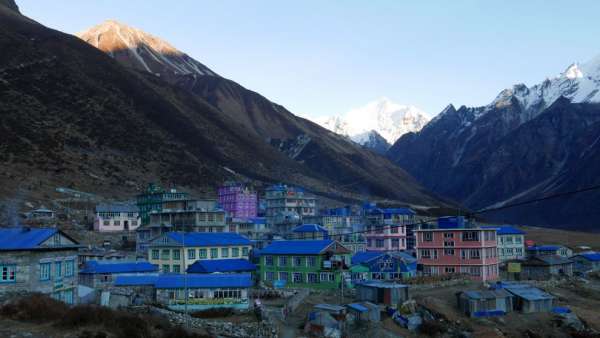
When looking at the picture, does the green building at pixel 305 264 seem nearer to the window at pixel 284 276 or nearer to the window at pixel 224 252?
the window at pixel 284 276

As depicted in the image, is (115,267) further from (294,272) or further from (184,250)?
(294,272)

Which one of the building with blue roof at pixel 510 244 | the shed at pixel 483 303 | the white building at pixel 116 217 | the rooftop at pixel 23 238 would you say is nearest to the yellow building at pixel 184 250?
the rooftop at pixel 23 238

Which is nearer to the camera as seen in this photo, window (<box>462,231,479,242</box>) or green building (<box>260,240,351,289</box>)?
green building (<box>260,240,351,289</box>)

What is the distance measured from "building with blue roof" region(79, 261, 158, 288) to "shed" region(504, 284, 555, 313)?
108 ft

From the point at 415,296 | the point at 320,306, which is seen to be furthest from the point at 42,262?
the point at 415,296

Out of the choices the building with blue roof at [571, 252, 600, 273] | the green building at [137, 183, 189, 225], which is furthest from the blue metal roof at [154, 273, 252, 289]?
the building with blue roof at [571, 252, 600, 273]

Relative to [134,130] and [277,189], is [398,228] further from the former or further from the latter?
[134,130]

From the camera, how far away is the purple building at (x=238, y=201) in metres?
125

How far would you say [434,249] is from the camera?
72750 millimetres

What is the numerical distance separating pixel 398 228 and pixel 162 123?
397 feet

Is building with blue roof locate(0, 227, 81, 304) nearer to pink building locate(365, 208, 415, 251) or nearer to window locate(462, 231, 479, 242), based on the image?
window locate(462, 231, 479, 242)

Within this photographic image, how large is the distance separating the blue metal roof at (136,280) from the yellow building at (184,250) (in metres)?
10.1

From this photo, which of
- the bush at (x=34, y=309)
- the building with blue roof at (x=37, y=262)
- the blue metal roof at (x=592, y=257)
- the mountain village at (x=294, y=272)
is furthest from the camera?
the blue metal roof at (x=592, y=257)

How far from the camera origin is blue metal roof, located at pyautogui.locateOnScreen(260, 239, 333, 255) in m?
61.6
